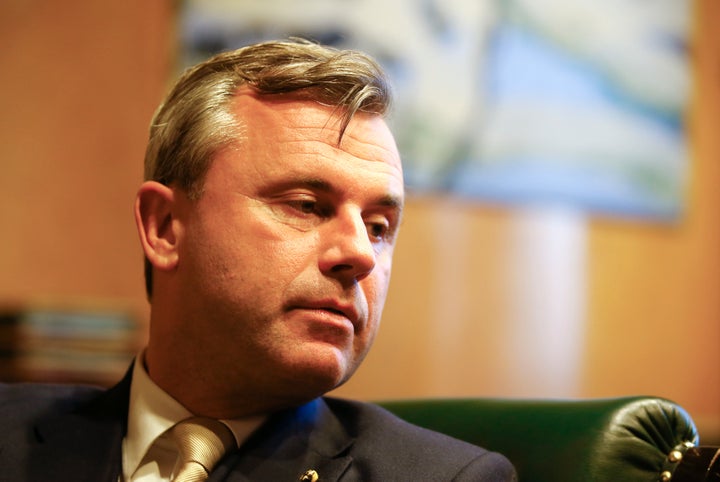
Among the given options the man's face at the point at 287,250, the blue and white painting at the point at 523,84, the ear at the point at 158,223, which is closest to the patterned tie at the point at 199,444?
the man's face at the point at 287,250

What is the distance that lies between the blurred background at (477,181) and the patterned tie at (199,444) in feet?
4.88

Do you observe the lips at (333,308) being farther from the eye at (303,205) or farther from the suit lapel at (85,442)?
the suit lapel at (85,442)

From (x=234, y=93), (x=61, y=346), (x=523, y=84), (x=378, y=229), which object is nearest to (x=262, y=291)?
(x=378, y=229)

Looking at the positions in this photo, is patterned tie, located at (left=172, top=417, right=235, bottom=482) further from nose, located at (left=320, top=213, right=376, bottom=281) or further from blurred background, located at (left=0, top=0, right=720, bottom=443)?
blurred background, located at (left=0, top=0, right=720, bottom=443)

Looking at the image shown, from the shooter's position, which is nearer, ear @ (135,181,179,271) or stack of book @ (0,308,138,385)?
ear @ (135,181,179,271)

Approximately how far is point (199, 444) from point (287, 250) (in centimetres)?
37

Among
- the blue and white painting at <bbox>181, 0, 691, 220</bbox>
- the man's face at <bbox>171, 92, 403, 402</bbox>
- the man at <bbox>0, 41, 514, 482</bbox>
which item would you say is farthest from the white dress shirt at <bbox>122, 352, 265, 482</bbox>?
the blue and white painting at <bbox>181, 0, 691, 220</bbox>

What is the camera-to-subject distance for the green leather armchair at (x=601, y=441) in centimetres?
134

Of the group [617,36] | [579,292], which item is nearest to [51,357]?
[579,292]

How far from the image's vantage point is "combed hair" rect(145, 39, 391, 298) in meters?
1.54

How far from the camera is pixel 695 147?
421 centimetres

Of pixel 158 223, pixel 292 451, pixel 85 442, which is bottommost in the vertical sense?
pixel 85 442

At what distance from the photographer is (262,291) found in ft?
4.61

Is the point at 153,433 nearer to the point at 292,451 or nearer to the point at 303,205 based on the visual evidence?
the point at 292,451
